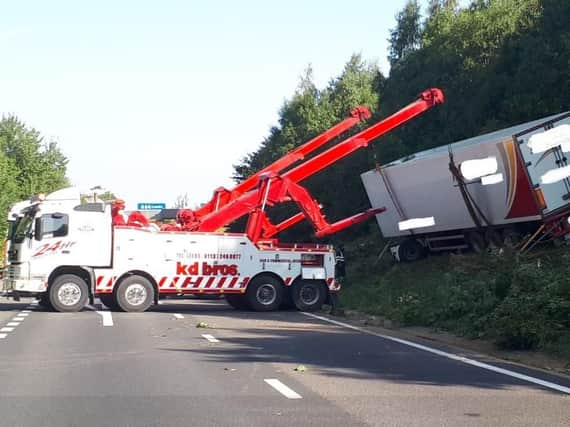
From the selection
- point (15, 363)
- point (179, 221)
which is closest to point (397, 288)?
point (179, 221)

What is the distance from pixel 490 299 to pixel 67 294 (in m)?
11.0

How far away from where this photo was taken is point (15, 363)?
45.2 feet

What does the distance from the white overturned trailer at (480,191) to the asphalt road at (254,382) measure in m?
8.16

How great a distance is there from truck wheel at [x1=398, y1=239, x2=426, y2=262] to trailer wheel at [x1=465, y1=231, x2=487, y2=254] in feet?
9.92

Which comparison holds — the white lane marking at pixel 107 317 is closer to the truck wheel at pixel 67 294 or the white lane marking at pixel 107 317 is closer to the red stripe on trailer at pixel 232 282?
the truck wheel at pixel 67 294

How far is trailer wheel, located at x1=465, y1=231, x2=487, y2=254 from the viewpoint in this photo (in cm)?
2898

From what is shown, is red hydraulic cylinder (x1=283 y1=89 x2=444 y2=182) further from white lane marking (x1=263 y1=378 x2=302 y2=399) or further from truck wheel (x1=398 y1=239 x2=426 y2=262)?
white lane marking (x1=263 y1=378 x2=302 y2=399)

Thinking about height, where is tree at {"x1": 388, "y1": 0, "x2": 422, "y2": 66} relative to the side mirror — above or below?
above

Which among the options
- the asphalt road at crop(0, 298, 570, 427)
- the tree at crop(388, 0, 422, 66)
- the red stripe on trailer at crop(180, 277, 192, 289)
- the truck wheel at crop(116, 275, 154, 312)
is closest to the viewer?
the asphalt road at crop(0, 298, 570, 427)

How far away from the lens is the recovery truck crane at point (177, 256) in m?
25.3

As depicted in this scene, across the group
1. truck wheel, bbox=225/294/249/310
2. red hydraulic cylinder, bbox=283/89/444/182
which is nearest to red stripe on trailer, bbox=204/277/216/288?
truck wheel, bbox=225/294/249/310

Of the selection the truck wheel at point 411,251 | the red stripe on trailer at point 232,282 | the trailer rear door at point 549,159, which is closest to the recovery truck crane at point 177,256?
the red stripe on trailer at point 232,282

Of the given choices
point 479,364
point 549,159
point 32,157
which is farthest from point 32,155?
point 479,364

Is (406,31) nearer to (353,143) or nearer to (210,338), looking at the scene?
(353,143)
